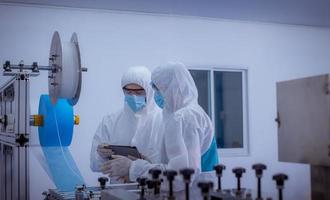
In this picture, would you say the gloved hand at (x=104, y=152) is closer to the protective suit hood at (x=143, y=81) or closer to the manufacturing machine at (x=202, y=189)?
the protective suit hood at (x=143, y=81)

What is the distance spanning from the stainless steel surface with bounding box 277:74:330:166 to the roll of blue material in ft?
5.10

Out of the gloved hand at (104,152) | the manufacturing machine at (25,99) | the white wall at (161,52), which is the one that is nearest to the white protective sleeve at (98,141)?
the gloved hand at (104,152)

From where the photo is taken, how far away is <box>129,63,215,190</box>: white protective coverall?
1.93 meters

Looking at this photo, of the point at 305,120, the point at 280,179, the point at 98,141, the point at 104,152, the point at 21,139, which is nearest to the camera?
the point at 280,179

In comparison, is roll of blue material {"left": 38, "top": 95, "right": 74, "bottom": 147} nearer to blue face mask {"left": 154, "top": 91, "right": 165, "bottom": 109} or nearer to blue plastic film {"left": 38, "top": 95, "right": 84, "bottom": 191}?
blue plastic film {"left": 38, "top": 95, "right": 84, "bottom": 191}

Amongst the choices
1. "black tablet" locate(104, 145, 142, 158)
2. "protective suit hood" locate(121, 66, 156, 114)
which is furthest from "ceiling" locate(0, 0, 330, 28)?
"black tablet" locate(104, 145, 142, 158)

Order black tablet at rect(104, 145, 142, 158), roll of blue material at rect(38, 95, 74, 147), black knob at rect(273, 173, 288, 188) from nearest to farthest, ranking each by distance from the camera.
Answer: black knob at rect(273, 173, 288, 188) → black tablet at rect(104, 145, 142, 158) → roll of blue material at rect(38, 95, 74, 147)

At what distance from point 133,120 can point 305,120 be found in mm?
1800

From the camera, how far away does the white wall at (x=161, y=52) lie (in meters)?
3.54

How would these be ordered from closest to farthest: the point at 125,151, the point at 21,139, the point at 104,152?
the point at 21,139 < the point at 125,151 < the point at 104,152

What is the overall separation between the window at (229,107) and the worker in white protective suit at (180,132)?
6.49ft

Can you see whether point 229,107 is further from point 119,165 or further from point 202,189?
point 202,189

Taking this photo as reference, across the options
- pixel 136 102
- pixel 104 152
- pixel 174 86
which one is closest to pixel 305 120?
pixel 174 86

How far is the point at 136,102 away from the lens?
2.73 metres
